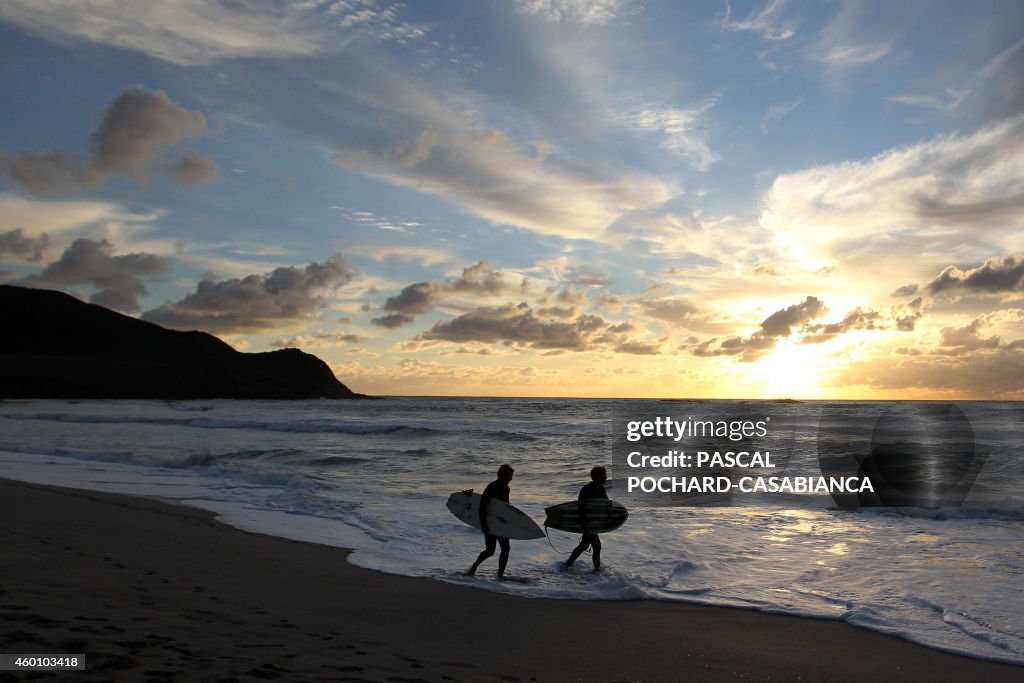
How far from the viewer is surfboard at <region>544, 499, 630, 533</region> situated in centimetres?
980

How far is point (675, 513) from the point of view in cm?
1541

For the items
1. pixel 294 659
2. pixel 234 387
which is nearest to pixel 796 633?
pixel 294 659

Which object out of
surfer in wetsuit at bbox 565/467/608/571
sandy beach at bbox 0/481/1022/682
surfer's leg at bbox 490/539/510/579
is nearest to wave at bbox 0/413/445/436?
surfer in wetsuit at bbox 565/467/608/571

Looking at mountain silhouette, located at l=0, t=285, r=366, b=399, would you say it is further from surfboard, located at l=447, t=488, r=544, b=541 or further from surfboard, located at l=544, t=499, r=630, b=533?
surfboard, located at l=447, t=488, r=544, b=541

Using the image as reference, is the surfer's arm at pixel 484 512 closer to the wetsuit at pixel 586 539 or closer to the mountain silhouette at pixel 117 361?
the wetsuit at pixel 586 539

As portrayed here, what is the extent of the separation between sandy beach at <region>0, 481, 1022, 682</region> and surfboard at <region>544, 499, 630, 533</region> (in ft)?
5.42

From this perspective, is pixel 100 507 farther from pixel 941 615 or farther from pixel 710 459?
pixel 710 459

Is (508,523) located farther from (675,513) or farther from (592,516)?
(675,513)

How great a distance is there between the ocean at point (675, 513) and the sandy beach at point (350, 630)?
0.82 meters

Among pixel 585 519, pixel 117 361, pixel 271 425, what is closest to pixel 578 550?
pixel 585 519

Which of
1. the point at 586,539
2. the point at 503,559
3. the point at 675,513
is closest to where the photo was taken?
the point at 503,559

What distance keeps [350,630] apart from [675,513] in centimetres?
1079

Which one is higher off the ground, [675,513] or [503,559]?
[503,559]

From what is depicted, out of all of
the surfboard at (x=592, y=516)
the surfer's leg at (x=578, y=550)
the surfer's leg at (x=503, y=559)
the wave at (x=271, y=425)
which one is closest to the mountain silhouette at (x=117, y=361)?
the wave at (x=271, y=425)
